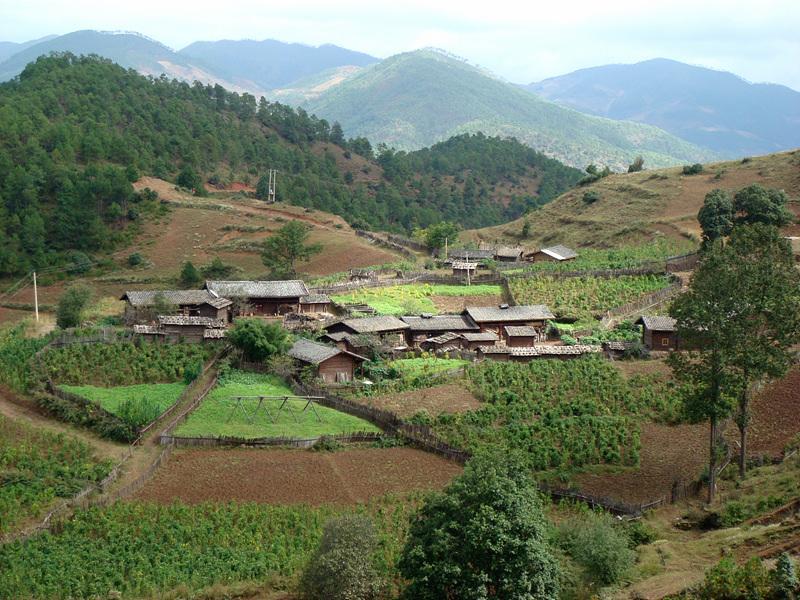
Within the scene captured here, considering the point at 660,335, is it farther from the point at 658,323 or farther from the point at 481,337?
the point at 481,337

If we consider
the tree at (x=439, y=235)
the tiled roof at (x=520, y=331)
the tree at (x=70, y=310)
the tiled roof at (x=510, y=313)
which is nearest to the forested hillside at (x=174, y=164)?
the tree at (x=439, y=235)

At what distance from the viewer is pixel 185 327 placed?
46.9 m

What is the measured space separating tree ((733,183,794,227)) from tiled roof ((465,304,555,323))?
55.2 ft

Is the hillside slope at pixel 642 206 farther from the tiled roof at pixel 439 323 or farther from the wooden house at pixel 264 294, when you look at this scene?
the wooden house at pixel 264 294

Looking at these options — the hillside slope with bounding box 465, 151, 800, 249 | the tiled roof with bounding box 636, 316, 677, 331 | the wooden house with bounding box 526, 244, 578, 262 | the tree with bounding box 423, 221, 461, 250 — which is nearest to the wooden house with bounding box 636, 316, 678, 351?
the tiled roof with bounding box 636, 316, 677, 331

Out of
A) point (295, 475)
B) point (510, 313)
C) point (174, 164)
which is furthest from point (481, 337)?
point (174, 164)

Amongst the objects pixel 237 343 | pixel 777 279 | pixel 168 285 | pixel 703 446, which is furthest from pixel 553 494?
pixel 168 285

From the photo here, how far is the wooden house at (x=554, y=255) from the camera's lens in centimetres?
6712

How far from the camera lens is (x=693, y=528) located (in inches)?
1121

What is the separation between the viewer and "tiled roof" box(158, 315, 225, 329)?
46.7m

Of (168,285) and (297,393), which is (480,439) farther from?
(168,285)

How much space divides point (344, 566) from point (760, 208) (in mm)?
45201

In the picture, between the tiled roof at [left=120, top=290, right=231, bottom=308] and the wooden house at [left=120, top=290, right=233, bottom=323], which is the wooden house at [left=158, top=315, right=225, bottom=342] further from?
the tiled roof at [left=120, top=290, right=231, bottom=308]

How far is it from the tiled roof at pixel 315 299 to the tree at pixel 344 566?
2966 centimetres
